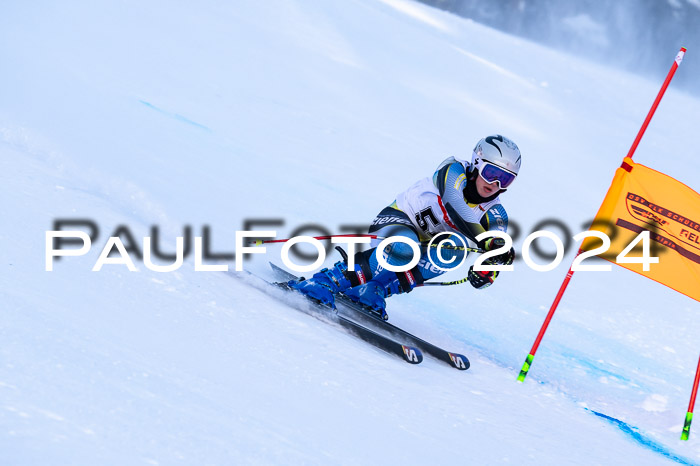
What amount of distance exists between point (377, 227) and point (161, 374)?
216 centimetres

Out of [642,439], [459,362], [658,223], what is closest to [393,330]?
[459,362]

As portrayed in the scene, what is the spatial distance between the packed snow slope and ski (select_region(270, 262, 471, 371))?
94mm

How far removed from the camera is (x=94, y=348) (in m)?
2.41

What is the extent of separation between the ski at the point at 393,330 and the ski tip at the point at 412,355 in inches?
12.3

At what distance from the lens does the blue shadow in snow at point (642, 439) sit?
3604 millimetres

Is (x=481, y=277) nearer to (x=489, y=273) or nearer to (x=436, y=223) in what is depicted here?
(x=489, y=273)

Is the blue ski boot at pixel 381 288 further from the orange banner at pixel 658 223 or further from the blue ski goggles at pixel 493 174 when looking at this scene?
the orange banner at pixel 658 223

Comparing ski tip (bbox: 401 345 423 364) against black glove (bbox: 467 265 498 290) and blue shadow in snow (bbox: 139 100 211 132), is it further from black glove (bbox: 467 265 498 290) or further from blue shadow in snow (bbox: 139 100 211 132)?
blue shadow in snow (bbox: 139 100 211 132)

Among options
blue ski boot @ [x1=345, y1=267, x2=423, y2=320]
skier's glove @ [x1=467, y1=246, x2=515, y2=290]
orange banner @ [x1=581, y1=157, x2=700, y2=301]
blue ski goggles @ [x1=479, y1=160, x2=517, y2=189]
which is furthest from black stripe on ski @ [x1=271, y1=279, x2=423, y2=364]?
orange banner @ [x1=581, y1=157, x2=700, y2=301]

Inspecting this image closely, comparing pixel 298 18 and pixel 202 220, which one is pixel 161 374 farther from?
pixel 298 18

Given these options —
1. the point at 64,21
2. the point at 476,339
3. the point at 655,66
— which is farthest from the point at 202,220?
the point at 655,66

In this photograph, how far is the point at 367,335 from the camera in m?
3.76

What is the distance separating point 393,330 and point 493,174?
1.01m

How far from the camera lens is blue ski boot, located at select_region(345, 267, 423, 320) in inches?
171
